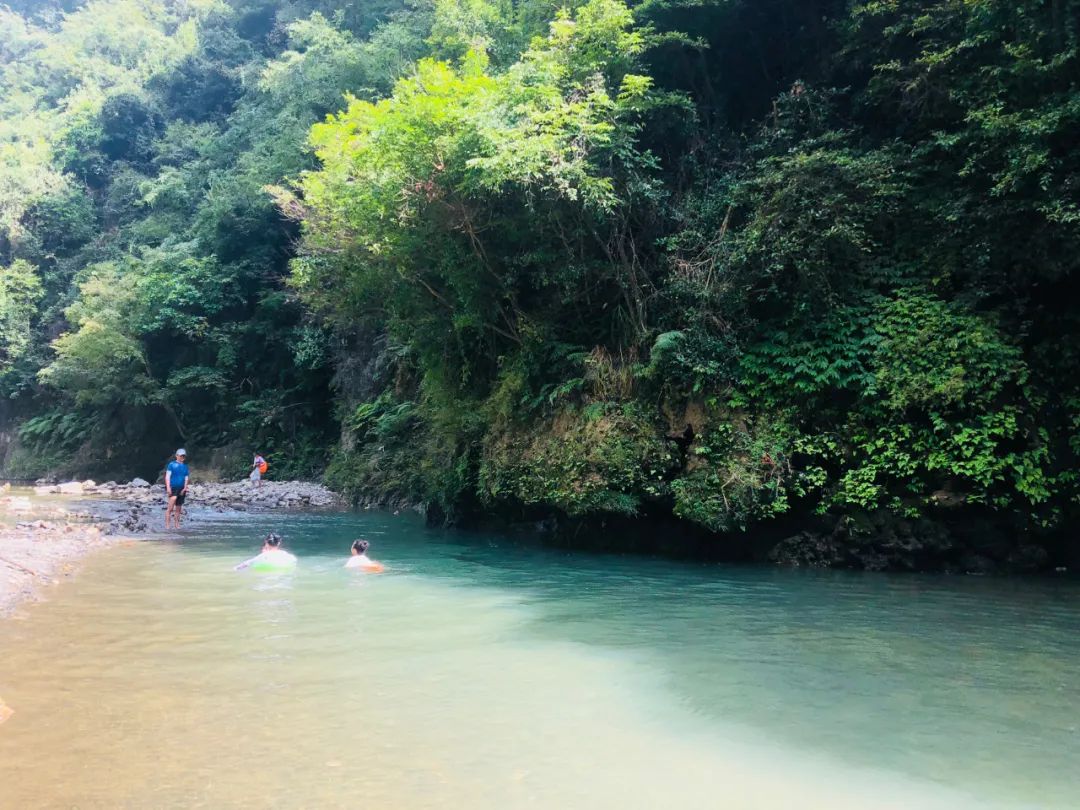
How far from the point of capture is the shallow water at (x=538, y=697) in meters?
3.92

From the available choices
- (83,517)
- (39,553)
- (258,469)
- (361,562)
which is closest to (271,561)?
(361,562)

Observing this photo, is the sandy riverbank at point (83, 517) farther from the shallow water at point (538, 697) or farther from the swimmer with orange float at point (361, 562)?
the swimmer with orange float at point (361, 562)

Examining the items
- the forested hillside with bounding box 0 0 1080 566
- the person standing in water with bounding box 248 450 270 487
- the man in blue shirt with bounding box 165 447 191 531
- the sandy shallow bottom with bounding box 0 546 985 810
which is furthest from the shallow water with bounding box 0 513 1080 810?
the person standing in water with bounding box 248 450 270 487

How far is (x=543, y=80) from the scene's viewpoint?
13.8 metres

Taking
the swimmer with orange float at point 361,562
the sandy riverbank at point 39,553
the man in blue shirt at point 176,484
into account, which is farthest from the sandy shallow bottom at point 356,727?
the man in blue shirt at point 176,484

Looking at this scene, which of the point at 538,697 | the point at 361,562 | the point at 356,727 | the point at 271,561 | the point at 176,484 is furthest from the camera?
the point at 176,484

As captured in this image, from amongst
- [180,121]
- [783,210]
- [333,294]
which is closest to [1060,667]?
[783,210]

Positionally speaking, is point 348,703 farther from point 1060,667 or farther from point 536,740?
point 1060,667

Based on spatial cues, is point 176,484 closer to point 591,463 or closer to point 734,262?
point 591,463

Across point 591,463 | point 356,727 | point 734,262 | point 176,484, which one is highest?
point 734,262

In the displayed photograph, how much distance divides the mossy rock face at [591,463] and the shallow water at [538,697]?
292 centimetres

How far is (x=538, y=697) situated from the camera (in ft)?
17.7

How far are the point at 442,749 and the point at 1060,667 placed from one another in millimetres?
5030

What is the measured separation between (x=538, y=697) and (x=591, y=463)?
25.5 feet
